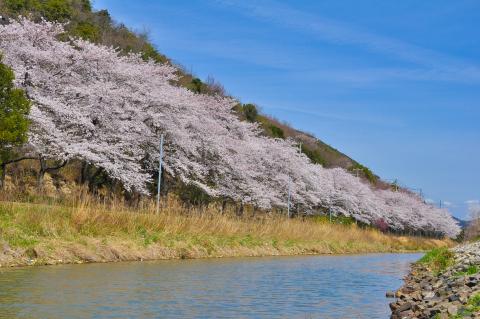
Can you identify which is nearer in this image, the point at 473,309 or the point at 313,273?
the point at 473,309

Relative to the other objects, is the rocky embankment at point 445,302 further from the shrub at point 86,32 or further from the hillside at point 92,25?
the shrub at point 86,32

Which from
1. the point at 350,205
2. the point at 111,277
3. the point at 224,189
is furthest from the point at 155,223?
the point at 350,205

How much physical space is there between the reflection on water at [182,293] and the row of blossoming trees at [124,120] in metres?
12.5

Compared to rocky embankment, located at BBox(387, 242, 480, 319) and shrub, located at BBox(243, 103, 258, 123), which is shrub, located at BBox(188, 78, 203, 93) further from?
rocky embankment, located at BBox(387, 242, 480, 319)

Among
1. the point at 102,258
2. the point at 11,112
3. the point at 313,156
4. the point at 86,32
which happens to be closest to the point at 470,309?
the point at 102,258

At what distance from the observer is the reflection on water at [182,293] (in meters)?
11.1

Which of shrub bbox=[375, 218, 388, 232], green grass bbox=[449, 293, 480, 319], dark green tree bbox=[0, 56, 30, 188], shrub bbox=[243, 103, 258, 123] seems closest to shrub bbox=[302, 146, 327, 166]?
shrub bbox=[243, 103, 258, 123]

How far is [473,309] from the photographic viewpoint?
8234 mm

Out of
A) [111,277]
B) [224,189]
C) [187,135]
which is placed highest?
[187,135]

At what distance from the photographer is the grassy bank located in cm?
1875

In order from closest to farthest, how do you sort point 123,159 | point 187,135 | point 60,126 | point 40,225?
point 40,225 → point 60,126 → point 123,159 → point 187,135

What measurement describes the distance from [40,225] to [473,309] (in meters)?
15.0

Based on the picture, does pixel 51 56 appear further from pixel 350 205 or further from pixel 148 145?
pixel 350 205

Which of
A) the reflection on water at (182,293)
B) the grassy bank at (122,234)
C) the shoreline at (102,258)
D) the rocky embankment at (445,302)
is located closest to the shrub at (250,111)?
the grassy bank at (122,234)
